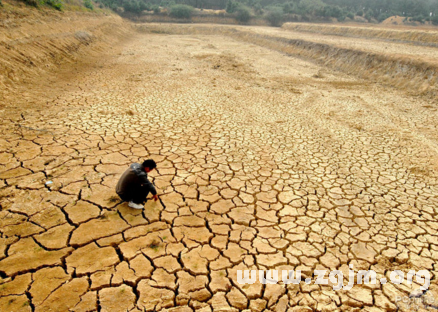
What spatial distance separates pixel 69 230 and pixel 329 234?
2.96m

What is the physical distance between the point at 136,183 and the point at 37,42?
8.95 m

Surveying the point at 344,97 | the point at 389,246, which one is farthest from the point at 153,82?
the point at 389,246

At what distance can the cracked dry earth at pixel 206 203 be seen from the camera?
2258 millimetres

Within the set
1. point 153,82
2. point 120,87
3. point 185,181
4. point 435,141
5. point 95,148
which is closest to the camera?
point 185,181

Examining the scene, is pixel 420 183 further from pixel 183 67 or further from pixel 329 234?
pixel 183 67

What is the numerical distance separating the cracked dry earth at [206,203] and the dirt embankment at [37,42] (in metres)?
0.86

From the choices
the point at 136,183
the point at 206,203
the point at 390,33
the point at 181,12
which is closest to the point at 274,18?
the point at 181,12

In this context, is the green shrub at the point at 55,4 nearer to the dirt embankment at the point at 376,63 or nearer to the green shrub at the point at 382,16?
the dirt embankment at the point at 376,63

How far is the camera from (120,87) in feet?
25.3

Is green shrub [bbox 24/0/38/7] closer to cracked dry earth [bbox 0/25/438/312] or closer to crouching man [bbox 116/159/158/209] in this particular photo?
cracked dry earth [bbox 0/25/438/312]

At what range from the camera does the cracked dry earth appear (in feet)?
7.41

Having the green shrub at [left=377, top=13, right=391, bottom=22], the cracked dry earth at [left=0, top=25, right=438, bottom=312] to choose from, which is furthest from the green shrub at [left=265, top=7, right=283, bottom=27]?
the cracked dry earth at [left=0, top=25, right=438, bottom=312]

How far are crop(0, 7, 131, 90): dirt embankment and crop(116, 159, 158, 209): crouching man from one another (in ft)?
18.1

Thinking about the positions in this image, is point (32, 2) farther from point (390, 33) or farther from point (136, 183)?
point (390, 33)
